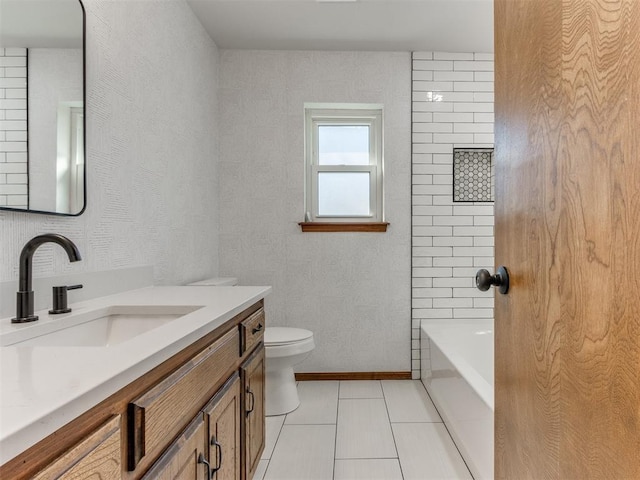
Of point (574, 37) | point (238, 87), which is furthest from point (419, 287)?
point (574, 37)

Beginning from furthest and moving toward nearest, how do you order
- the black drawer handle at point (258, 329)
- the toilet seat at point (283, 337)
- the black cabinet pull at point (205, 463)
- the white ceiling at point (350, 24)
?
the white ceiling at point (350, 24) → the toilet seat at point (283, 337) → the black drawer handle at point (258, 329) → the black cabinet pull at point (205, 463)

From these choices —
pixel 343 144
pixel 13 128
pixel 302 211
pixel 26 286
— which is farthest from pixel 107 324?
pixel 343 144

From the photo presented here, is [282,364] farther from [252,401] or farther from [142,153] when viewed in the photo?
[142,153]

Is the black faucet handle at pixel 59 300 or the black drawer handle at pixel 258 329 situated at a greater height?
the black faucet handle at pixel 59 300

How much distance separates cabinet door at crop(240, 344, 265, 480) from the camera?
4.80 feet

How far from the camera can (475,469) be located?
1756 mm

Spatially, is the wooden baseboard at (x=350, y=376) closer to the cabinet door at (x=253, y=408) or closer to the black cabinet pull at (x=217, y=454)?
the cabinet door at (x=253, y=408)

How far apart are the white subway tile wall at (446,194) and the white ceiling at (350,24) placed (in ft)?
0.60

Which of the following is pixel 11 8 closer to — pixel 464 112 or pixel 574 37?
pixel 574 37

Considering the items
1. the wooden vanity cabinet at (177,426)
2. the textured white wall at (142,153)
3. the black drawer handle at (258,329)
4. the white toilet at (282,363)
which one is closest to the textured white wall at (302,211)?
the textured white wall at (142,153)

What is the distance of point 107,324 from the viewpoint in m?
1.30

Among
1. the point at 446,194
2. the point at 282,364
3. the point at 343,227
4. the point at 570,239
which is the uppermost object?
the point at 446,194

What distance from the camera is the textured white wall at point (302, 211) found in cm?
297

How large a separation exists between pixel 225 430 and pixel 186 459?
1.02 ft
